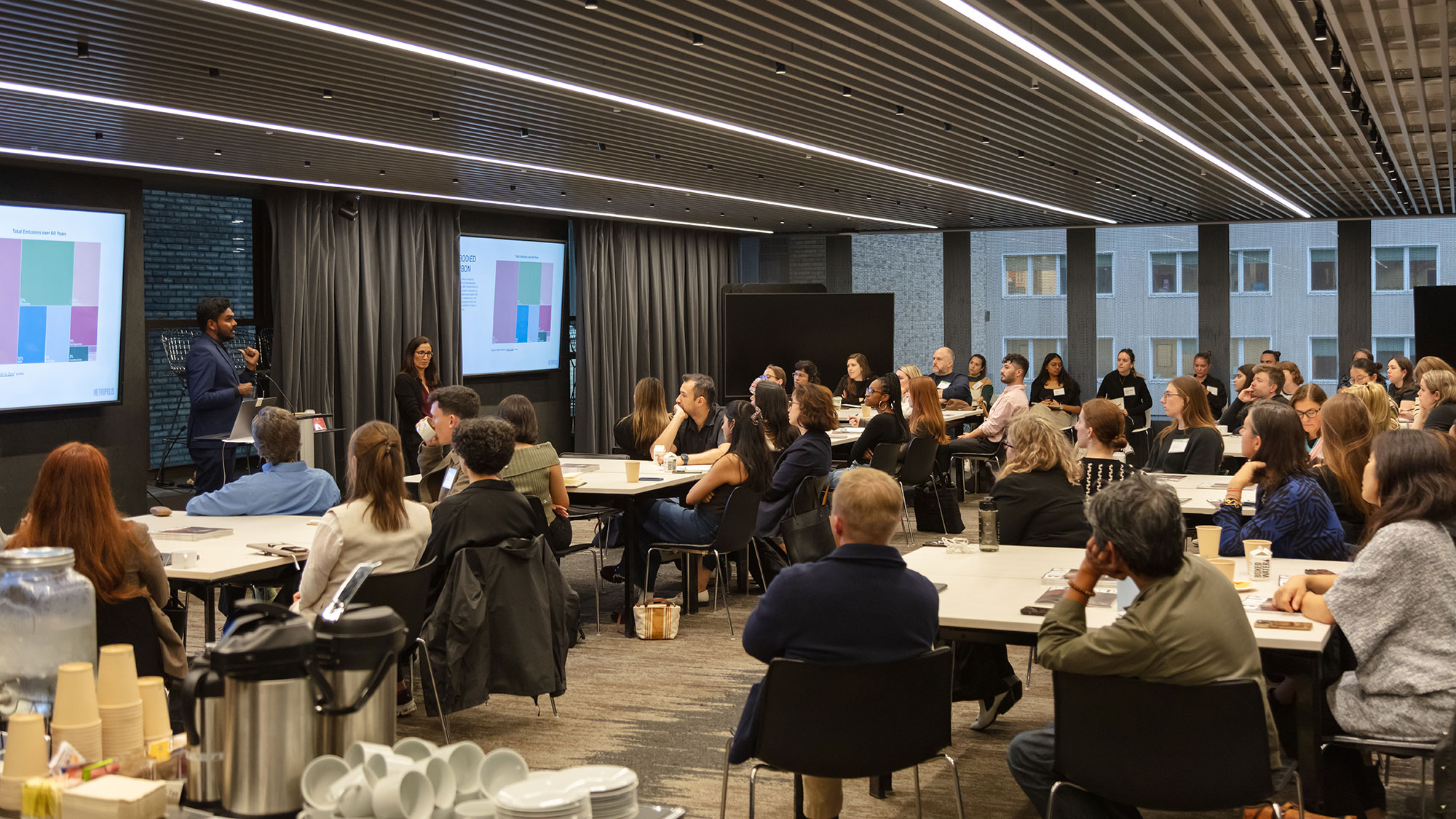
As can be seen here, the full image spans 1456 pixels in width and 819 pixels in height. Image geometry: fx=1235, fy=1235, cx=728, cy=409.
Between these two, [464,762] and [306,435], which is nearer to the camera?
[464,762]

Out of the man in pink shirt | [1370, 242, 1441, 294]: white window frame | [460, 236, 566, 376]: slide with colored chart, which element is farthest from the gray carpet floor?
[1370, 242, 1441, 294]: white window frame

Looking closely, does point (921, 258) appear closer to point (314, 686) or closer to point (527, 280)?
point (527, 280)

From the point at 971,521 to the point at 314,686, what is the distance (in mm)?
8499

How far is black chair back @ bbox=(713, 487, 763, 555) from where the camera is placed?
20.4ft

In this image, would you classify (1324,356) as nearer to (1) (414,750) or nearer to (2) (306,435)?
(2) (306,435)

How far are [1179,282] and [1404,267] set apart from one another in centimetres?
251

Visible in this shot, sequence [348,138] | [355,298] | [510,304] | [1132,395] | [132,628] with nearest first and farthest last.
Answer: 1. [132,628]
2. [348,138]
3. [355,298]
4. [1132,395]
5. [510,304]

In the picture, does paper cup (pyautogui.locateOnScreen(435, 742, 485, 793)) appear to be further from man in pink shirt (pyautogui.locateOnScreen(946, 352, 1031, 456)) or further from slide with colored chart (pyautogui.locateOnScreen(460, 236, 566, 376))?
slide with colored chart (pyautogui.locateOnScreen(460, 236, 566, 376))

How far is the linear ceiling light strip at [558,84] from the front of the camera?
188 inches

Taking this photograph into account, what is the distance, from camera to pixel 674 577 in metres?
8.01

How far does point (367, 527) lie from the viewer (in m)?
4.41

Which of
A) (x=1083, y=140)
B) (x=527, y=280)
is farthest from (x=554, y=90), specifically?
(x=527, y=280)

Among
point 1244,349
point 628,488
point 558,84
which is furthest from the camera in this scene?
point 1244,349

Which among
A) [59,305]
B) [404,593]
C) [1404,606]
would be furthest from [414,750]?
[59,305]
